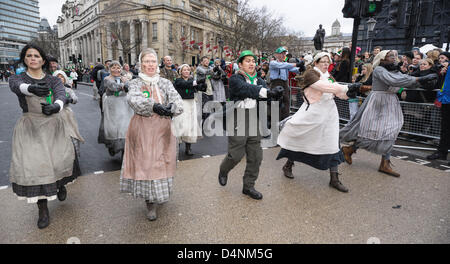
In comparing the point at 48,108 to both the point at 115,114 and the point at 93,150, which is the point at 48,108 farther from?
the point at 93,150

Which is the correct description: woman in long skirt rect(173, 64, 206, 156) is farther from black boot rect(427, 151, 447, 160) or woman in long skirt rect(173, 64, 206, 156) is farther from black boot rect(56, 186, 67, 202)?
black boot rect(427, 151, 447, 160)

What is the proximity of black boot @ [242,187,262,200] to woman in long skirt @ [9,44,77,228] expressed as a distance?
2.20 meters

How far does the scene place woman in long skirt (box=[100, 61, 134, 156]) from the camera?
5.10m

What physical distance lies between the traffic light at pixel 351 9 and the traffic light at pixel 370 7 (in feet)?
0.30

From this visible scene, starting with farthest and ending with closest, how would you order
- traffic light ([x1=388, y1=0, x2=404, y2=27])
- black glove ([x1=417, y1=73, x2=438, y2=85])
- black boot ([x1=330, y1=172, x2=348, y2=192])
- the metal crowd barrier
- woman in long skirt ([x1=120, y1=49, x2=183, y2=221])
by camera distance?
traffic light ([x1=388, y1=0, x2=404, y2=27]) → the metal crowd barrier → black boot ([x1=330, y1=172, x2=348, y2=192]) → black glove ([x1=417, y1=73, x2=438, y2=85]) → woman in long skirt ([x1=120, y1=49, x2=183, y2=221])

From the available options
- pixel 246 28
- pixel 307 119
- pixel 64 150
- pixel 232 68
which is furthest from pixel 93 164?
pixel 246 28

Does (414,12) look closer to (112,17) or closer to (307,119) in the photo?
(307,119)

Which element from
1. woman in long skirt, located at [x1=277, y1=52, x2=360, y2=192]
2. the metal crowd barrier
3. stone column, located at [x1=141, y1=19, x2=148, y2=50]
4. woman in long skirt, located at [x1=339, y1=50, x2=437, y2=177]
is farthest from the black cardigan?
stone column, located at [x1=141, y1=19, x2=148, y2=50]

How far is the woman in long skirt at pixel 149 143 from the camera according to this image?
299 cm

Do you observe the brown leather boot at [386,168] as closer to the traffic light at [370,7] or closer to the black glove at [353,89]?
the black glove at [353,89]

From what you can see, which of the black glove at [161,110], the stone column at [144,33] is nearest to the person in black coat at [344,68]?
the black glove at [161,110]

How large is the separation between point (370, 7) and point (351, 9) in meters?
0.35

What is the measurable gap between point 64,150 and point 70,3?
10898 centimetres

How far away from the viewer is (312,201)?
11.9ft
